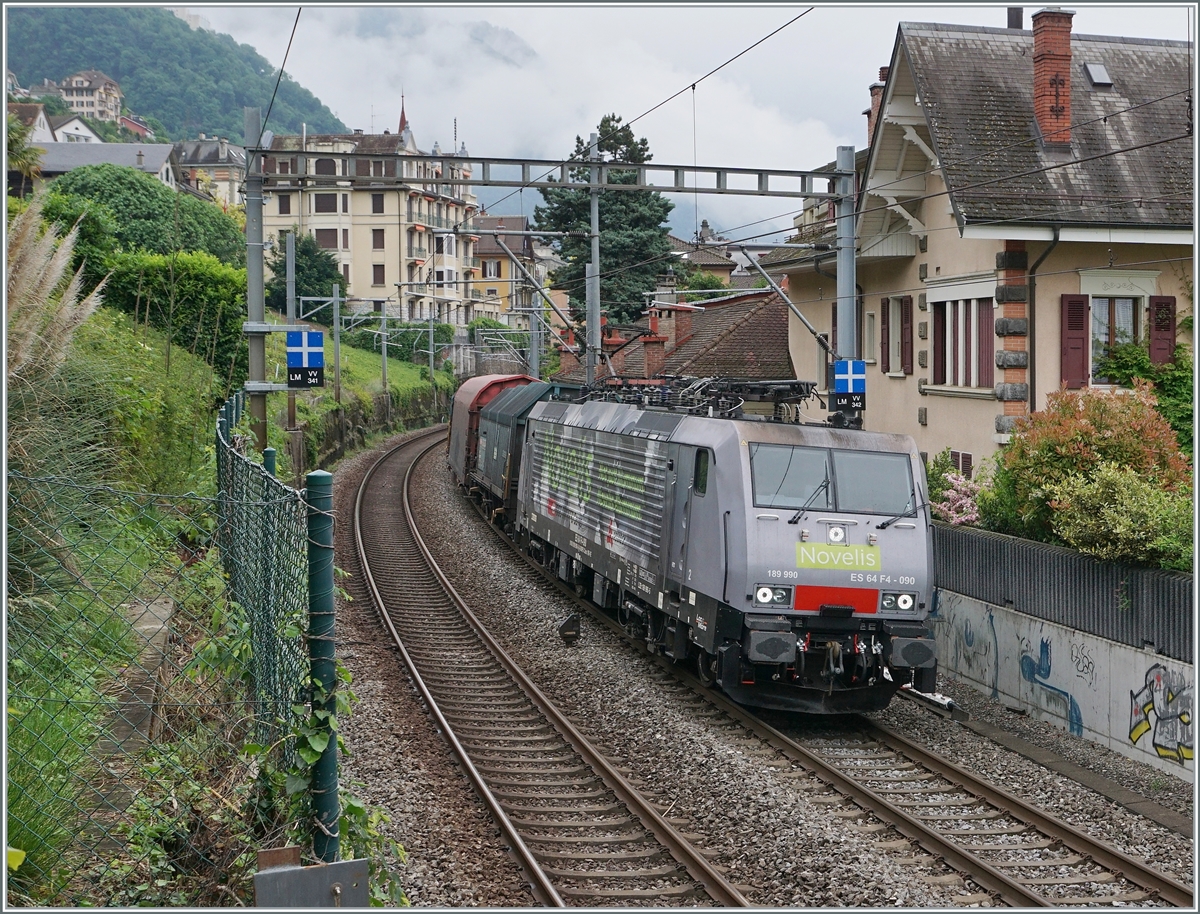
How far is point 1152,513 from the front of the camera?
1068 cm

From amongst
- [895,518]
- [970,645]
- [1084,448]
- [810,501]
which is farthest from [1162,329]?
[810,501]

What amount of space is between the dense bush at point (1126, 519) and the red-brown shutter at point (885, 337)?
10.9 metres

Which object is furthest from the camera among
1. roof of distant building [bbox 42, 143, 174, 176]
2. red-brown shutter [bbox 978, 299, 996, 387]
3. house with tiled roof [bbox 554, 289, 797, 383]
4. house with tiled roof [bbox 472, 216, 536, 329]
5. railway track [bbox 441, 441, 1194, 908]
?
house with tiled roof [bbox 472, 216, 536, 329]

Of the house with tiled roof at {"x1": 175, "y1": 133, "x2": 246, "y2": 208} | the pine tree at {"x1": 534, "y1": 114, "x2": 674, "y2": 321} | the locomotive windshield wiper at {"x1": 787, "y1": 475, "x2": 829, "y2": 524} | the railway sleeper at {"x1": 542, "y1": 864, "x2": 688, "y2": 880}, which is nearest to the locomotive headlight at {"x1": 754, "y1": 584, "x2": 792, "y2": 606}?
the locomotive windshield wiper at {"x1": 787, "y1": 475, "x2": 829, "y2": 524}

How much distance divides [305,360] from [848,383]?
835 centimetres

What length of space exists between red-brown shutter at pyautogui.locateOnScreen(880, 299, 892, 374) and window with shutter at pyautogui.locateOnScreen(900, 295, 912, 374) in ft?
1.37

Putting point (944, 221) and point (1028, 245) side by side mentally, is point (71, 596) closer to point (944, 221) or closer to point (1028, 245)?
point (1028, 245)

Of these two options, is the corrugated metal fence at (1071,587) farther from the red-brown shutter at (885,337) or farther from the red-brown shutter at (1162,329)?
the red-brown shutter at (885,337)

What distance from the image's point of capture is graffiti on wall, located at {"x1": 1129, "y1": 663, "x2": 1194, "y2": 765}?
389 inches

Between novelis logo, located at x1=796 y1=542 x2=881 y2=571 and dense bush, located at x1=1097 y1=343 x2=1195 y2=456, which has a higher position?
dense bush, located at x1=1097 y1=343 x2=1195 y2=456

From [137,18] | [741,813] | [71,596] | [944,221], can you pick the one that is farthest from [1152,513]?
[137,18]

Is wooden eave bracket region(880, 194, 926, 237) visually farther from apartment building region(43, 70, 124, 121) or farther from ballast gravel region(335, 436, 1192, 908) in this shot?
apartment building region(43, 70, 124, 121)

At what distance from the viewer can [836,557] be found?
11.1 m

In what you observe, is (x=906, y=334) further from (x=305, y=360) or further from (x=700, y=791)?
(x=700, y=791)
